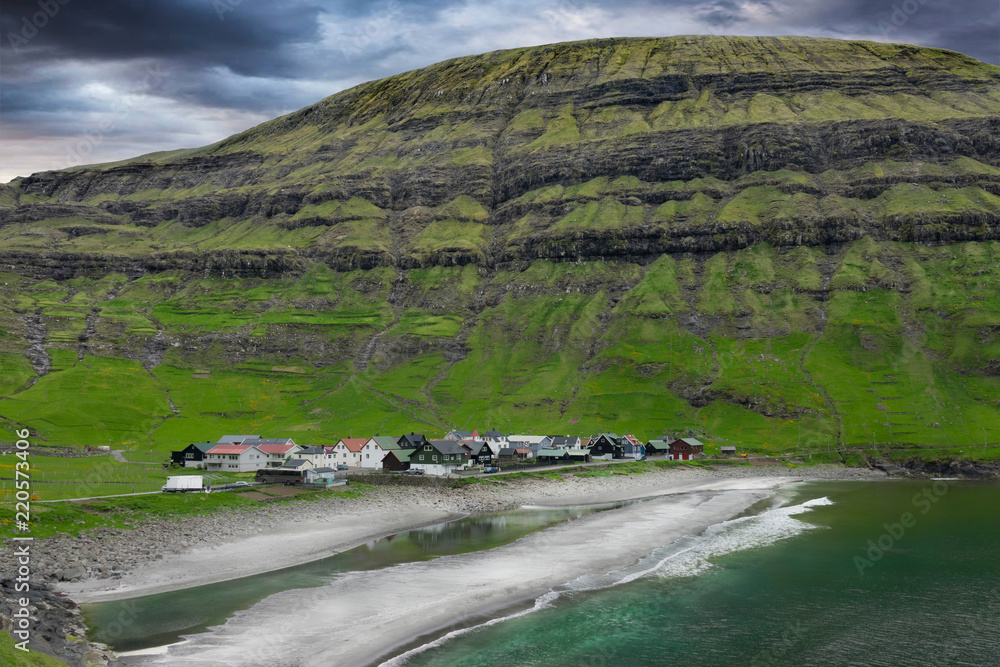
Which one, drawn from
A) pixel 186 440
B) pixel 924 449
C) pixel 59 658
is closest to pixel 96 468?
pixel 186 440

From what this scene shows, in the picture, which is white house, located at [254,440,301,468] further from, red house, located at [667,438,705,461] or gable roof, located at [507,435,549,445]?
red house, located at [667,438,705,461]

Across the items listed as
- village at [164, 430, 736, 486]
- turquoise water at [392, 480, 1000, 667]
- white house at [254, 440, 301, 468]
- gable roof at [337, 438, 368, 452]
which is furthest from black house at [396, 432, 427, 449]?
turquoise water at [392, 480, 1000, 667]

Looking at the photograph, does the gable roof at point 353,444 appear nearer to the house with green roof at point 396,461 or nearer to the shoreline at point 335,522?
the house with green roof at point 396,461

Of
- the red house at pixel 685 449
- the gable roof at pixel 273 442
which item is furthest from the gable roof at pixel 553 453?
the gable roof at pixel 273 442

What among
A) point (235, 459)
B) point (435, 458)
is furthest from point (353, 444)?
point (235, 459)

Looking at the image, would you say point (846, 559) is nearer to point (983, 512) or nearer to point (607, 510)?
point (607, 510)

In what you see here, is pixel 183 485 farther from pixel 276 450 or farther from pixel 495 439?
pixel 495 439
